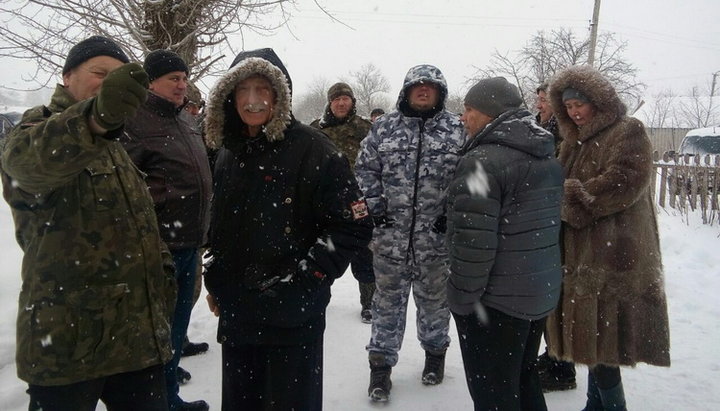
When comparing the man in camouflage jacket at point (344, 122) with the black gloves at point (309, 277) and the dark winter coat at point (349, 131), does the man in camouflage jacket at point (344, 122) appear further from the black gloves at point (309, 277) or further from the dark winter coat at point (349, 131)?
the black gloves at point (309, 277)

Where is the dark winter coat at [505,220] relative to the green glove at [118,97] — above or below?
below

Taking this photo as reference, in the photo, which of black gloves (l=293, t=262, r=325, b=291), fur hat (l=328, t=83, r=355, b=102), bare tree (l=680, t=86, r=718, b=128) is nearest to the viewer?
black gloves (l=293, t=262, r=325, b=291)

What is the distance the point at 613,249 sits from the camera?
2658mm

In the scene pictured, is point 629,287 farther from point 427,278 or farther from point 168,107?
point 168,107

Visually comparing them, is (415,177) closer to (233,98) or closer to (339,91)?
(233,98)

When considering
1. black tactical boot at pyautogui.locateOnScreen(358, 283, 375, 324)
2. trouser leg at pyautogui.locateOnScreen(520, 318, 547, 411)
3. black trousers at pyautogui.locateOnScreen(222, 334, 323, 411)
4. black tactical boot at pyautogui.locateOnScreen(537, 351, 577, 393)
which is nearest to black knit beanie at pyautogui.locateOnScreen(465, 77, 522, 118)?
trouser leg at pyautogui.locateOnScreen(520, 318, 547, 411)

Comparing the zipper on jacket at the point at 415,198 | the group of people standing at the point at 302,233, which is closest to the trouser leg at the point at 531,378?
the group of people standing at the point at 302,233

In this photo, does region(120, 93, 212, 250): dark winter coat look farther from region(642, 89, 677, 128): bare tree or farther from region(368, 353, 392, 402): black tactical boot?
region(642, 89, 677, 128): bare tree

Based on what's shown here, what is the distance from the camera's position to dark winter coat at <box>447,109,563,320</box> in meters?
2.12

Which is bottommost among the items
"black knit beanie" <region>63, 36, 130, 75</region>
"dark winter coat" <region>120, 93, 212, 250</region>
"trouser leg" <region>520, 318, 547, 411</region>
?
"trouser leg" <region>520, 318, 547, 411</region>

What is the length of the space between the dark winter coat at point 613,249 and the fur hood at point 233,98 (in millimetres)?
1726

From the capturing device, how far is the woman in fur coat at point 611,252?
262 centimetres

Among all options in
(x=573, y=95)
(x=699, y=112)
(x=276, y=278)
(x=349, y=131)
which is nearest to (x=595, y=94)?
(x=573, y=95)

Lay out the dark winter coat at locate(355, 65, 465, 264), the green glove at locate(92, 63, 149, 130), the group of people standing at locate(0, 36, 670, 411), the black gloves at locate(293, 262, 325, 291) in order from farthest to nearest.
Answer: the dark winter coat at locate(355, 65, 465, 264)
the black gloves at locate(293, 262, 325, 291)
the group of people standing at locate(0, 36, 670, 411)
the green glove at locate(92, 63, 149, 130)
